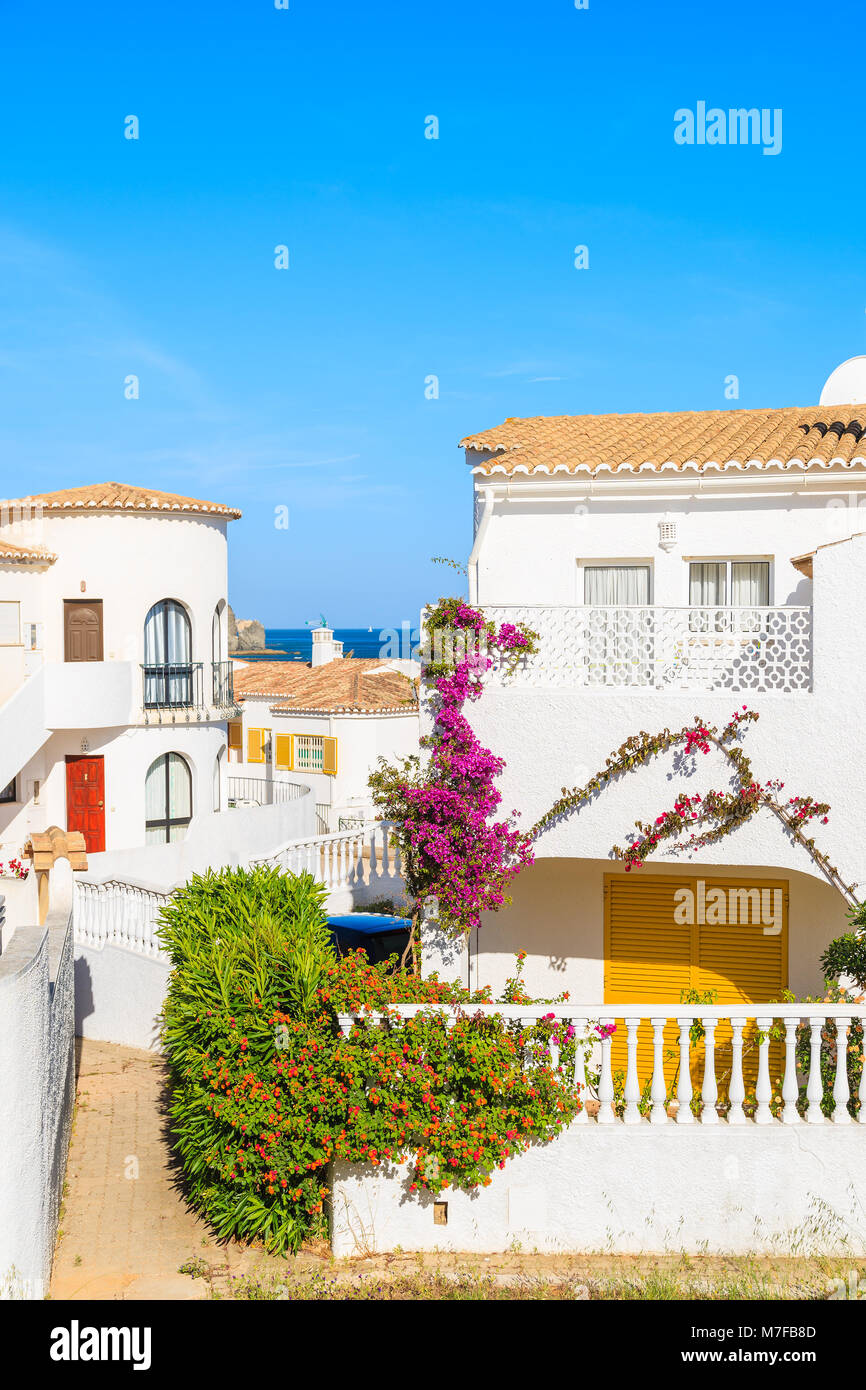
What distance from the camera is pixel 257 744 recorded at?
4434cm

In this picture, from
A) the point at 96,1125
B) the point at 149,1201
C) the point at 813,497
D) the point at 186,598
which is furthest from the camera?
the point at 186,598

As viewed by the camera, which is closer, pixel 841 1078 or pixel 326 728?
pixel 841 1078

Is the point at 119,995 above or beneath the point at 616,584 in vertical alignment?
beneath

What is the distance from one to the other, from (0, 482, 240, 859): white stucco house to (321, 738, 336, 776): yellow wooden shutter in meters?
11.7

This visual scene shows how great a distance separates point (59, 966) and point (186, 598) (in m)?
16.0

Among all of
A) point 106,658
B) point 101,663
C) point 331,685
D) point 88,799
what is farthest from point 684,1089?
point 331,685

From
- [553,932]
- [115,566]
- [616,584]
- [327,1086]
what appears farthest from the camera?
[115,566]

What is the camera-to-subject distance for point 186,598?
26.7 m

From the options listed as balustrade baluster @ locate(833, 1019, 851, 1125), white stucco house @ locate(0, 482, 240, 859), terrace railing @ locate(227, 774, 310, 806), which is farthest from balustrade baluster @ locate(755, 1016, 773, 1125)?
terrace railing @ locate(227, 774, 310, 806)

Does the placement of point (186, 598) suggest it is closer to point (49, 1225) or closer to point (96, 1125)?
point (96, 1125)

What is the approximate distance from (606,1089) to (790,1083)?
1.54 m

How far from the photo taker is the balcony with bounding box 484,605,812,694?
37.8 ft

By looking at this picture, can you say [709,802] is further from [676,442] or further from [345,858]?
[345,858]

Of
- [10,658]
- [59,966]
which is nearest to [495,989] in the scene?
[59,966]
